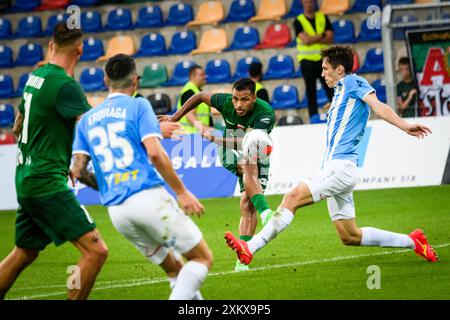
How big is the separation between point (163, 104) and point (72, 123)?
37.4 feet

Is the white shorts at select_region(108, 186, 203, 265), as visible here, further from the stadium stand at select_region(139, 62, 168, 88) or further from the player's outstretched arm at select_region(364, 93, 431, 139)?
the stadium stand at select_region(139, 62, 168, 88)

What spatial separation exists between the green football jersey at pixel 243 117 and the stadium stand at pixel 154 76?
10.7 meters

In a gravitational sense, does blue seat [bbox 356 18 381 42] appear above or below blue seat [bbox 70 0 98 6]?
below

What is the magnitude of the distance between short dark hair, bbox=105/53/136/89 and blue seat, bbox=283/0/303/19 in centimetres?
1418

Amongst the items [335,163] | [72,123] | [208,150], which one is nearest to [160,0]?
[208,150]

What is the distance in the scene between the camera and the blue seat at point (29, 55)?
22.1 metres

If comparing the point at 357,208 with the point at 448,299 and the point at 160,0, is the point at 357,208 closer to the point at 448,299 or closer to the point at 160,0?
the point at 448,299

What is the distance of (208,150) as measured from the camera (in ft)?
53.9

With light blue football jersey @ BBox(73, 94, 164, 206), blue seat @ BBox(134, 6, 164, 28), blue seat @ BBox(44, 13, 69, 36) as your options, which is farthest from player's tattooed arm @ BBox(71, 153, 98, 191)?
blue seat @ BBox(44, 13, 69, 36)

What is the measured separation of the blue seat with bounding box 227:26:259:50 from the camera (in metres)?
20.7

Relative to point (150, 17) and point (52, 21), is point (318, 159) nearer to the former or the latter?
point (150, 17)

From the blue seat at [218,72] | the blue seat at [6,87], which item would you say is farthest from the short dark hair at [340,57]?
the blue seat at [6,87]

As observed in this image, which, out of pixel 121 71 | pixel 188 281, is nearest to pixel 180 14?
pixel 121 71

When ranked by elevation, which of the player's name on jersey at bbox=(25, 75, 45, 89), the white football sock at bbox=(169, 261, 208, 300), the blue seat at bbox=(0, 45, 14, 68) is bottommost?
the blue seat at bbox=(0, 45, 14, 68)
